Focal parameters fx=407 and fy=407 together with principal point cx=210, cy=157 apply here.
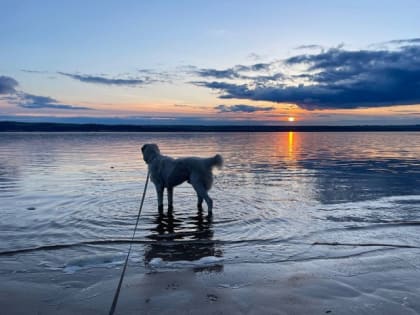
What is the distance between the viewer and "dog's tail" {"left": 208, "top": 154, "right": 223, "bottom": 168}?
1180 centimetres

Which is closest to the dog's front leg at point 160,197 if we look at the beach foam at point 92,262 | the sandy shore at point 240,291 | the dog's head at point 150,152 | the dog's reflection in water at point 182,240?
the dog's reflection in water at point 182,240

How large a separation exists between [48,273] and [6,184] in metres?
12.1

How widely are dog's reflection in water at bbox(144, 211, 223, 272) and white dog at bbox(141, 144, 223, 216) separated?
2.91ft

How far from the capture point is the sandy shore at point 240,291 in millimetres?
5230

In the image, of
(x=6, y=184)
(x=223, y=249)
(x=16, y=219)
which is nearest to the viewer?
(x=223, y=249)

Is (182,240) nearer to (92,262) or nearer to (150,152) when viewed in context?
(92,262)

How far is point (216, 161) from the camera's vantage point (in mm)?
11922

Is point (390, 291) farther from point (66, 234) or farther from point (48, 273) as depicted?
point (66, 234)

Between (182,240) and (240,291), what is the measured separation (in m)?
3.38

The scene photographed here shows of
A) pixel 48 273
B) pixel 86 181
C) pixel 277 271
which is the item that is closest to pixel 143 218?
pixel 48 273

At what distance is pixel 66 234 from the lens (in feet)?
30.8

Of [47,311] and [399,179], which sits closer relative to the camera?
[47,311]

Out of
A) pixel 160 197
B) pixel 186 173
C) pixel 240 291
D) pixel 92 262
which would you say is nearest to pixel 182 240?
pixel 92 262

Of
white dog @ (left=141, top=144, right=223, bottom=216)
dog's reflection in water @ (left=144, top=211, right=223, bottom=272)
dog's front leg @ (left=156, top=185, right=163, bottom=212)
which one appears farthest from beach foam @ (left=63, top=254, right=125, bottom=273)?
dog's front leg @ (left=156, top=185, right=163, bottom=212)
